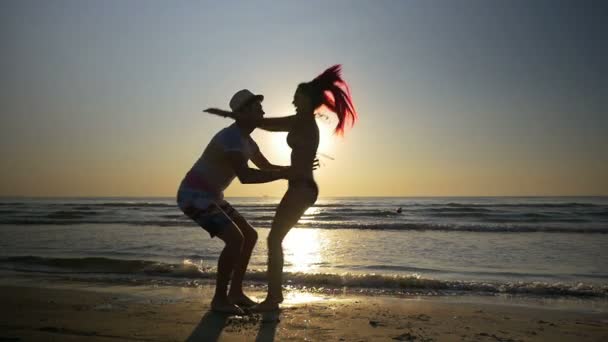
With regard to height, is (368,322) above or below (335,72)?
below

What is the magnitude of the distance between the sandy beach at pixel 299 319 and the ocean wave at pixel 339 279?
602 millimetres

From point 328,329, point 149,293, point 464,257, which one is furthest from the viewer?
point 464,257

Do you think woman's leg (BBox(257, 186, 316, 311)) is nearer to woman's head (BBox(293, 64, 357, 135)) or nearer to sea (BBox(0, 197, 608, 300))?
woman's head (BBox(293, 64, 357, 135))

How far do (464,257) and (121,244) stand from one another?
812cm

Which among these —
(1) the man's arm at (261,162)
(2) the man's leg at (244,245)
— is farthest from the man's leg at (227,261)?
(1) the man's arm at (261,162)

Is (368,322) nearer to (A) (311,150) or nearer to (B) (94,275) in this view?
(A) (311,150)

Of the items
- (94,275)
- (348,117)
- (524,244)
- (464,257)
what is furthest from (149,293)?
(524,244)

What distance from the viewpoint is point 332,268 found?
27.2 ft

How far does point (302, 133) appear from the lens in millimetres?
4629

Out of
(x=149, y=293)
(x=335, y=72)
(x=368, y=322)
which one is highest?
(x=335, y=72)

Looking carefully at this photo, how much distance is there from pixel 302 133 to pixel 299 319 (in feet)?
5.54

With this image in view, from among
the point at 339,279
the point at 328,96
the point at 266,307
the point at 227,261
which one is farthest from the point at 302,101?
the point at 339,279

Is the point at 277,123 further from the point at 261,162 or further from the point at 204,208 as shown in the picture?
the point at 204,208

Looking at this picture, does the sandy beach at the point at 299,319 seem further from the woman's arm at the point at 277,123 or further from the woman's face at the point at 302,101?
the woman's face at the point at 302,101
